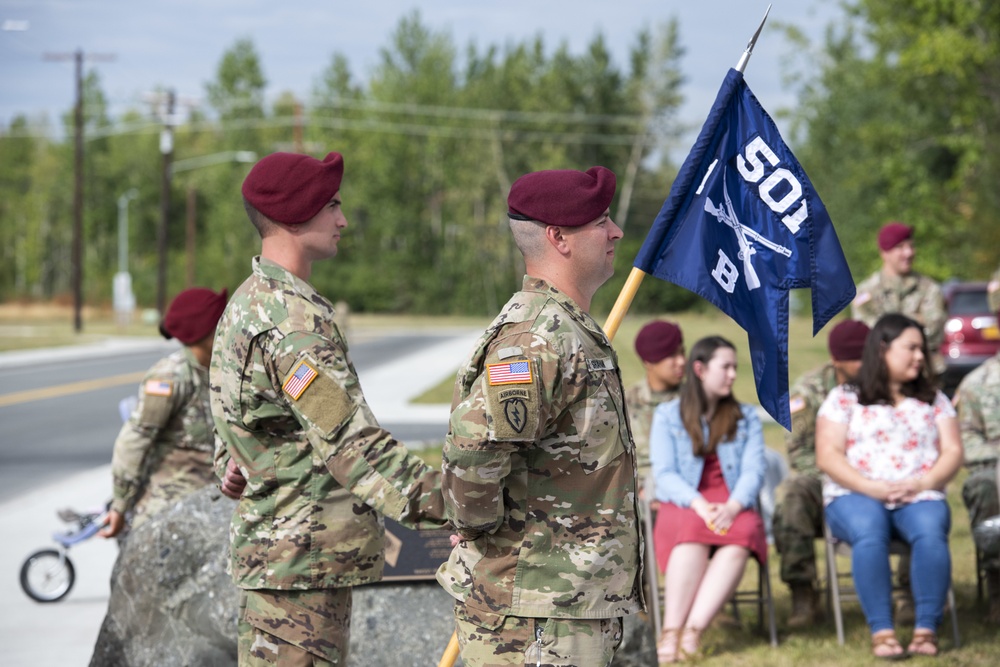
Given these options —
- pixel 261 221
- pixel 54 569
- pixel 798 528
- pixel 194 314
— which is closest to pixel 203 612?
pixel 194 314

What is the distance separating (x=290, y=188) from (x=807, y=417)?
4558 mm

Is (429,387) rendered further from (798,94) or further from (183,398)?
(798,94)

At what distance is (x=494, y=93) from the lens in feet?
229

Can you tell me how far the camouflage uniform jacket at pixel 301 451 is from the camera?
3268mm

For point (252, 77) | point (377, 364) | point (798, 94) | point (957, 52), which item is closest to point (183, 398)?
point (377, 364)

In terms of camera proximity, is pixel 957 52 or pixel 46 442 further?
pixel 957 52

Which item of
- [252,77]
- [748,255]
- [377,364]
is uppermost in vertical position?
[252,77]

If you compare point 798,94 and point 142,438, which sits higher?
point 798,94

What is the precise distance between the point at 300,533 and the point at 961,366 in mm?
17492

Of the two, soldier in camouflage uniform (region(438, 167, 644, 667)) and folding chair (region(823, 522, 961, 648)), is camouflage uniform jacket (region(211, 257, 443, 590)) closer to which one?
soldier in camouflage uniform (region(438, 167, 644, 667))

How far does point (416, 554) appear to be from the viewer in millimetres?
5391

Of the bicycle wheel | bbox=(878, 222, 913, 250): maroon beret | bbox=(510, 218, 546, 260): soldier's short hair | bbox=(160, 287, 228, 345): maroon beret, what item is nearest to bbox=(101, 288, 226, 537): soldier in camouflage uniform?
bbox=(160, 287, 228, 345): maroon beret

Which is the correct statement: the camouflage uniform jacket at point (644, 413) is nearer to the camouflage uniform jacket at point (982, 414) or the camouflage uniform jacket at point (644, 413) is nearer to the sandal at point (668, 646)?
the sandal at point (668, 646)

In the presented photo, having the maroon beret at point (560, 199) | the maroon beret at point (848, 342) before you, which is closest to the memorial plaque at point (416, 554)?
the maroon beret at point (560, 199)
